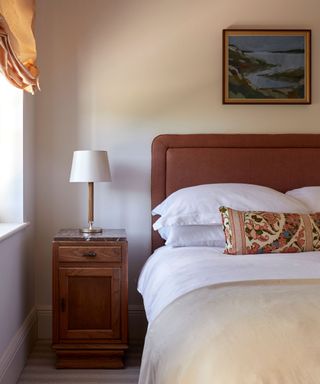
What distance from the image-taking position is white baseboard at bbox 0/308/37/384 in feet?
7.30

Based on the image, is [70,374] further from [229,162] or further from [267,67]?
[267,67]

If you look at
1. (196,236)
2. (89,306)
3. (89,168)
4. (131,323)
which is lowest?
(131,323)

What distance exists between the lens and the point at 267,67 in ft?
10.0

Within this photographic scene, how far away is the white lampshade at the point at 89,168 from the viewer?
2.69m

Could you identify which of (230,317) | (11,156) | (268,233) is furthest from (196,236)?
(230,317)

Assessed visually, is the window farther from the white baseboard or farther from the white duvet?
the white duvet

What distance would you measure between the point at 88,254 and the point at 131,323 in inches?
30.1

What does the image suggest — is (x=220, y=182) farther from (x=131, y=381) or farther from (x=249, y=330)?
(x=249, y=330)

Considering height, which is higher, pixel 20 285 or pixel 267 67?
pixel 267 67

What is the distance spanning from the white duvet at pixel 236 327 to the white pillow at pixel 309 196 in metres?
0.81

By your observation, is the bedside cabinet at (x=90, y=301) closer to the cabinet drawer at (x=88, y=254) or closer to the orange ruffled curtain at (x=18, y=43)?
the cabinet drawer at (x=88, y=254)

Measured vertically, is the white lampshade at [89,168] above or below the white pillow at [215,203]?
above

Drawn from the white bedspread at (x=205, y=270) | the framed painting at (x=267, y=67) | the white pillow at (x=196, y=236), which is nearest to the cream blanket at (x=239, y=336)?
the white bedspread at (x=205, y=270)

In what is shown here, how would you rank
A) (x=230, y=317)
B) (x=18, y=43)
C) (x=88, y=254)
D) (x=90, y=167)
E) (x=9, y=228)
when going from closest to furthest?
(x=230, y=317), (x=18, y=43), (x=9, y=228), (x=88, y=254), (x=90, y=167)
